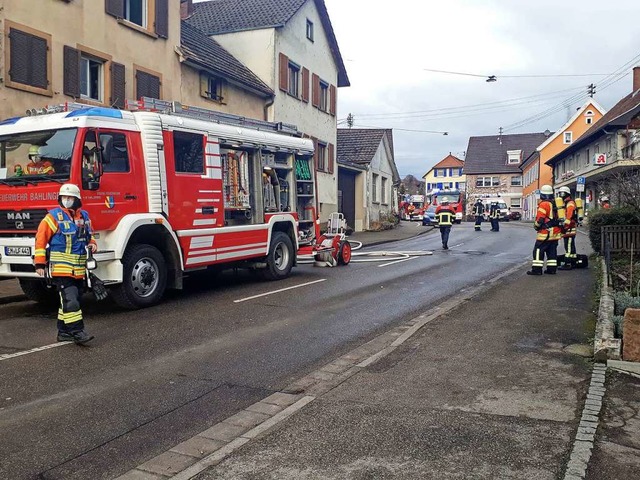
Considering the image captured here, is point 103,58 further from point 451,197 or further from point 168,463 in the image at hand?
point 451,197

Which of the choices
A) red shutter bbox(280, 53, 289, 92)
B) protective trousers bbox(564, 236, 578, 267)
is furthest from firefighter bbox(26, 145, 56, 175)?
red shutter bbox(280, 53, 289, 92)

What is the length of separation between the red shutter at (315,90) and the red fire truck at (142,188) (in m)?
17.4

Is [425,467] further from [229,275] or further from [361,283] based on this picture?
[229,275]

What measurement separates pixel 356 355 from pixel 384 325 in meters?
1.76

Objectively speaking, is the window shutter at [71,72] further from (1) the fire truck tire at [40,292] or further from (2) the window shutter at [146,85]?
(1) the fire truck tire at [40,292]

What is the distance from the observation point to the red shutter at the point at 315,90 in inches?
A: 1158

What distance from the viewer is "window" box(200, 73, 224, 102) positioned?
68.0 feet

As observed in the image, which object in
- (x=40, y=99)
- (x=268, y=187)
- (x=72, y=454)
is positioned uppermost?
(x=40, y=99)

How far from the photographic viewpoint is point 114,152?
9.31 meters

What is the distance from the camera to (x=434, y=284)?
12.5 metres

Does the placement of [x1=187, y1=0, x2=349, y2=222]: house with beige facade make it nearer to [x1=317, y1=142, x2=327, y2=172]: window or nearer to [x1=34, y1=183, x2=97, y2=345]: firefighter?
[x1=317, y1=142, x2=327, y2=172]: window

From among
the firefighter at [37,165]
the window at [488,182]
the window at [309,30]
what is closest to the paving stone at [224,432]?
the firefighter at [37,165]

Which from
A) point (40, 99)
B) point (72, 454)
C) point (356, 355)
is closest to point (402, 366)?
point (356, 355)

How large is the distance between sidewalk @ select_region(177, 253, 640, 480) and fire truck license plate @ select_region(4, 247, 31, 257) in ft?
16.0
